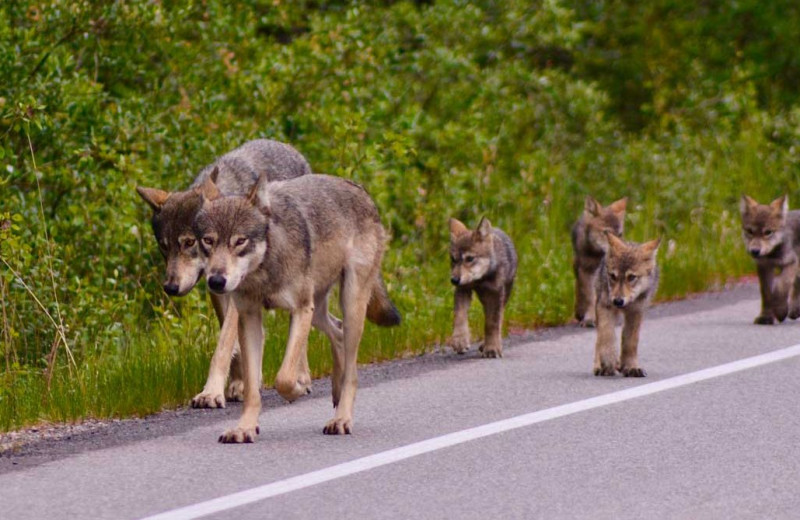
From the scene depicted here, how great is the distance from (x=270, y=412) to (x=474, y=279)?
9.49 ft

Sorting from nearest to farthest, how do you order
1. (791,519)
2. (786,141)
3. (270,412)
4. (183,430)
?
(791,519) → (183,430) → (270,412) → (786,141)

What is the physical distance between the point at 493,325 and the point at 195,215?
321cm

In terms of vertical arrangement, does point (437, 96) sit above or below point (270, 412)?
above

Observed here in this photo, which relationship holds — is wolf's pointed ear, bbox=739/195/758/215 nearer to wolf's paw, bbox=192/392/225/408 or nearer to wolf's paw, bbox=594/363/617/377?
wolf's paw, bbox=594/363/617/377

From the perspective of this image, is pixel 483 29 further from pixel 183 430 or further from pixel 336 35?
pixel 183 430

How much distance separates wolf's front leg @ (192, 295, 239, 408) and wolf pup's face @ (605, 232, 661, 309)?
2549 millimetres

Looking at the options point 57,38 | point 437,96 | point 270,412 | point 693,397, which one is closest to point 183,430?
point 270,412

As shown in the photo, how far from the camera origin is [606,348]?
9984 millimetres

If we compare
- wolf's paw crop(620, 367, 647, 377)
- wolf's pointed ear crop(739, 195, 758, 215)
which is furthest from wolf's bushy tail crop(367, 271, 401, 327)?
wolf's pointed ear crop(739, 195, 758, 215)

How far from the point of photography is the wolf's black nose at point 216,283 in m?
7.60

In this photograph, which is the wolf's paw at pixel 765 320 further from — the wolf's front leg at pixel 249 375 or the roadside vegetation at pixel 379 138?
the wolf's front leg at pixel 249 375

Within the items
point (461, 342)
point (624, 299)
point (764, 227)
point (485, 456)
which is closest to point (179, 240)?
point (485, 456)

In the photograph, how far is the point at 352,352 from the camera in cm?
840

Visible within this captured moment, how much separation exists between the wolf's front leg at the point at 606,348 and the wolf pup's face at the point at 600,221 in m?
2.52
